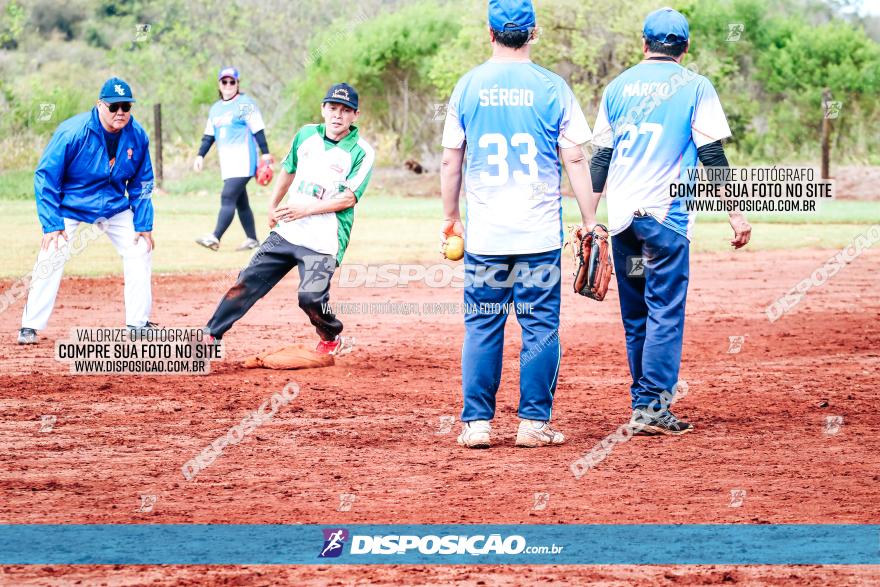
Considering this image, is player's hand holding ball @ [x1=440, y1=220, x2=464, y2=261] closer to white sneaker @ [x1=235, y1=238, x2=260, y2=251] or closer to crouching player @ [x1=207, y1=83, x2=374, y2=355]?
crouching player @ [x1=207, y1=83, x2=374, y2=355]

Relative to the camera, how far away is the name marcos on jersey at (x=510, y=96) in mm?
6770

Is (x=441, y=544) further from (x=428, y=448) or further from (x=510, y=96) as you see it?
(x=510, y=96)

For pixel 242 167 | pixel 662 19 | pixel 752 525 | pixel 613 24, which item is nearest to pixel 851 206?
pixel 613 24

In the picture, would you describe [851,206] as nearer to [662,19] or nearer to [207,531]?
[662,19]

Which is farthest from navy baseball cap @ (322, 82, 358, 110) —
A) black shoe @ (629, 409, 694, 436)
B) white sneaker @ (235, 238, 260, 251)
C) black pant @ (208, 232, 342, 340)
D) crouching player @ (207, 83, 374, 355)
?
white sneaker @ (235, 238, 260, 251)

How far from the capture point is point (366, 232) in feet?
67.1

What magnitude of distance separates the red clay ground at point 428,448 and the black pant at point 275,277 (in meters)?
→ 0.50

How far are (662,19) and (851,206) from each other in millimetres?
19632

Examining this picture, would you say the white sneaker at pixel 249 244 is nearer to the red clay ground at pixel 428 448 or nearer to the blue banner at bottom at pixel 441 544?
the red clay ground at pixel 428 448

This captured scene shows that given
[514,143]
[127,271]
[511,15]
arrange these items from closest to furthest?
[511,15]
[514,143]
[127,271]

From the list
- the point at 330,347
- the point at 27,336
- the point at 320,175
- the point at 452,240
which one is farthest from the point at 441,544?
the point at 27,336

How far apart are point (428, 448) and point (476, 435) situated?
292mm

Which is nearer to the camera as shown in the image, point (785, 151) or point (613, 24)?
point (613, 24)

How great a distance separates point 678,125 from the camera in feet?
23.7
